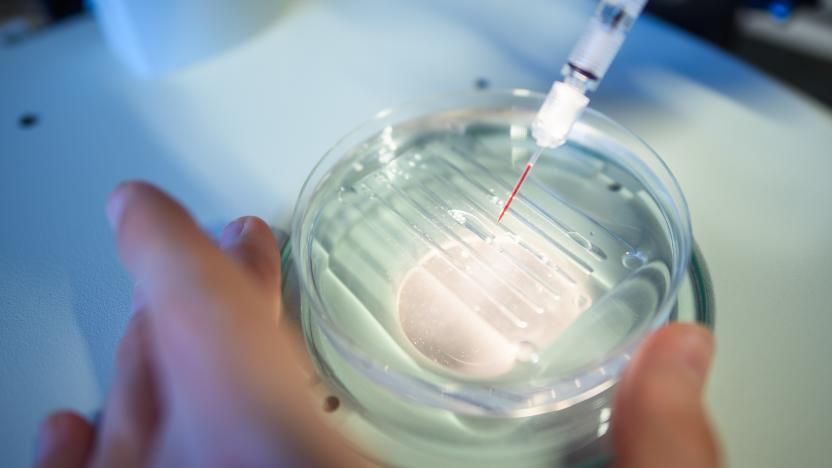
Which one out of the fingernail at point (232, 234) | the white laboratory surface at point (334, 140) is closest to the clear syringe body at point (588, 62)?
the white laboratory surface at point (334, 140)

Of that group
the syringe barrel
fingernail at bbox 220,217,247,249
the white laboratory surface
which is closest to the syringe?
the syringe barrel

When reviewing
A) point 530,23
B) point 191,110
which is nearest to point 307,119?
point 191,110

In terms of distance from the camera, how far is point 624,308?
54cm

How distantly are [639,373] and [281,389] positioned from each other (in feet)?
0.80

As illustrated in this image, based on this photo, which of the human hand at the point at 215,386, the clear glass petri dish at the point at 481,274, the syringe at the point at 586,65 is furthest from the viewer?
the syringe at the point at 586,65

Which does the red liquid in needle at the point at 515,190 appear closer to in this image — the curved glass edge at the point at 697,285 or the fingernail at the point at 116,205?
the curved glass edge at the point at 697,285

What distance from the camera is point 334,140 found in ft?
2.36

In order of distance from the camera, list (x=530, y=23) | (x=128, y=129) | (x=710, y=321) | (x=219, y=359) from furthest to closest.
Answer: (x=530, y=23) < (x=128, y=129) < (x=710, y=321) < (x=219, y=359)

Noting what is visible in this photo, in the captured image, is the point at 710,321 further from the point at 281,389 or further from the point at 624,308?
the point at 281,389

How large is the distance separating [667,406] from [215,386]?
0.29 m

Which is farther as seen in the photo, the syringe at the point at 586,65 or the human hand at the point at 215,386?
the syringe at the point at 586,65

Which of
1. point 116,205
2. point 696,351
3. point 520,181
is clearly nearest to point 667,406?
point 696,351

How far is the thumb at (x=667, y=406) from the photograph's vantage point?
1.30 ft

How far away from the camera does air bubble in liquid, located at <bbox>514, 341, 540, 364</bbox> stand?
51 centimetres
